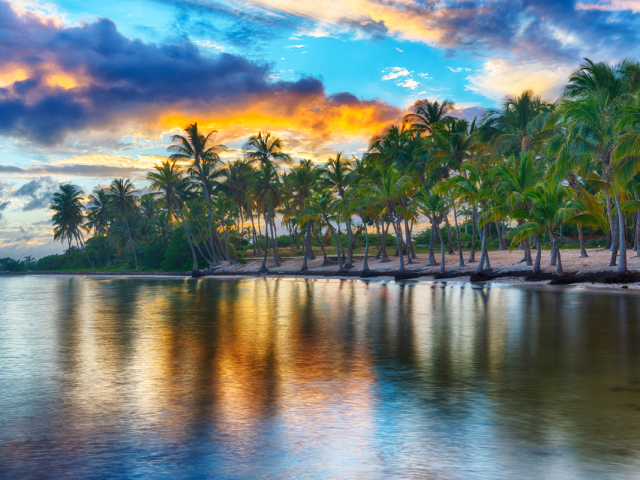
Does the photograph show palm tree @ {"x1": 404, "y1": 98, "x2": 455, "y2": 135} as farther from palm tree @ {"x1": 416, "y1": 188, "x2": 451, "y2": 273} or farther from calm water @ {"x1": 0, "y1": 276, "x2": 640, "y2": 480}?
calm water @ {"x1": 0, "y1": 276, "x2": 640, "y2": 480}

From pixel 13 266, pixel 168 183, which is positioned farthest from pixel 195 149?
pixel 13 266

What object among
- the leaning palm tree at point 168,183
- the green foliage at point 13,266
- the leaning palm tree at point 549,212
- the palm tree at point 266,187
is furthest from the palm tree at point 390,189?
the green foliage at point 13,266

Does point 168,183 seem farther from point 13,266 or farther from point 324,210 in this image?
point 13,266

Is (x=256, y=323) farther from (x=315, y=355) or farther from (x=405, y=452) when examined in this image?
(x=405, y=452)

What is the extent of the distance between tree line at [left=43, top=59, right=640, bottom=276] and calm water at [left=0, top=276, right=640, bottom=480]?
15.5 m

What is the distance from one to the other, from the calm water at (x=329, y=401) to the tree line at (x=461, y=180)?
1545 centimetres

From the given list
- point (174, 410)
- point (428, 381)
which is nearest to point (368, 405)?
point (428, 381)

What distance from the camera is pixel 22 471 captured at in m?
5.17

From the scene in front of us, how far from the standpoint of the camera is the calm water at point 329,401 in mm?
5262

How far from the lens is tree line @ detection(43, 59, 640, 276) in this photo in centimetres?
2822

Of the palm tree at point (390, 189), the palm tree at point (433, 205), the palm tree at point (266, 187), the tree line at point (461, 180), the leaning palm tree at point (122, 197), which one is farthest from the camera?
the leaning palm tree at point (122, 197)

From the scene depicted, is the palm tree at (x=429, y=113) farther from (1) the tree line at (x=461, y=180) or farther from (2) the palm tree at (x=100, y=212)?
(2) the palm tree at (x=100, y=212)

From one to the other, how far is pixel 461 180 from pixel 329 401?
30.7 meters

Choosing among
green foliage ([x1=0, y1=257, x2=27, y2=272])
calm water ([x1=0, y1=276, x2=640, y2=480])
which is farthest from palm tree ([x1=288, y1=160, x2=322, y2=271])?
green foliage ([x1=0, y1=257, x2=27, y2=272])
